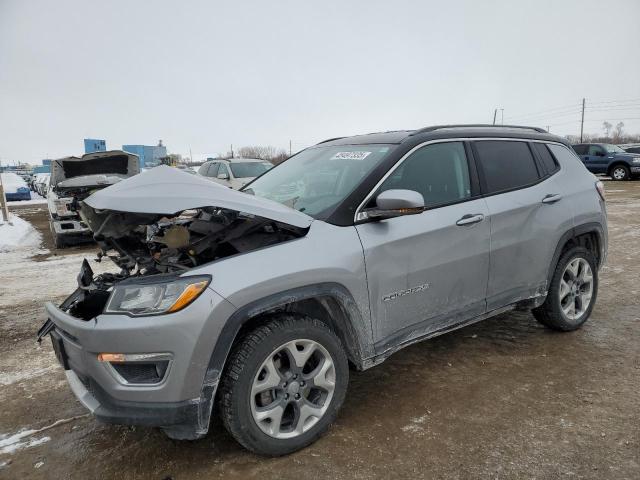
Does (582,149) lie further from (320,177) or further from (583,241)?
(320,177)

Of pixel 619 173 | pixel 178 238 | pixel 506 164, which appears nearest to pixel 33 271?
pixel 178 238

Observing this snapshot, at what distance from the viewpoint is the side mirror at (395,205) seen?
8.72 feet

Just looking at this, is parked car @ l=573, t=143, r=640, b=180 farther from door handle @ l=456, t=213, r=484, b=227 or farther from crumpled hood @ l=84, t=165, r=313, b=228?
crumpled hood @ l=84, t=165, r=313, b=228

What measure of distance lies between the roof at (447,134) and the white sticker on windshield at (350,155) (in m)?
0.16

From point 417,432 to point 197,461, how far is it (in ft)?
4.16

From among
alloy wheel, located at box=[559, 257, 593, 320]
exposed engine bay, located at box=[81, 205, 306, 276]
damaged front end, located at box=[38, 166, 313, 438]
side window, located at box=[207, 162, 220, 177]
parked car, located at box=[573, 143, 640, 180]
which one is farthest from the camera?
parked car, located at box=[573, 143, 640, 180]

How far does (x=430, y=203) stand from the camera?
3119mm

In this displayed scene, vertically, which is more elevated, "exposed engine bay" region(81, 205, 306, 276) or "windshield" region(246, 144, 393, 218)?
"windshield" region(246, 144, 393, 218)

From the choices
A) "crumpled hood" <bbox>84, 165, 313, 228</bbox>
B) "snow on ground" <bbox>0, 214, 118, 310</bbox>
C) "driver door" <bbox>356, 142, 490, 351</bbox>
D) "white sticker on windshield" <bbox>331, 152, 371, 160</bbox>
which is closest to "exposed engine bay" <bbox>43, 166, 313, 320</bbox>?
"crumpled hood" <bbox>84, 165, 313, 228</bbox>

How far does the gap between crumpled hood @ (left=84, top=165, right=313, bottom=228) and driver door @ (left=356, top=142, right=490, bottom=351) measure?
0.53 metres

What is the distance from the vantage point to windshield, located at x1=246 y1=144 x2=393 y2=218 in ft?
9.75

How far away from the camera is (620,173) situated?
70.9ft

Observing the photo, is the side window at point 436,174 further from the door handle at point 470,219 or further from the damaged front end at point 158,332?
the damaged front end at point 158,332

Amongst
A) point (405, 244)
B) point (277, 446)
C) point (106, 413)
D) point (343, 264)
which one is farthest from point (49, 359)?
point (405, 244)
